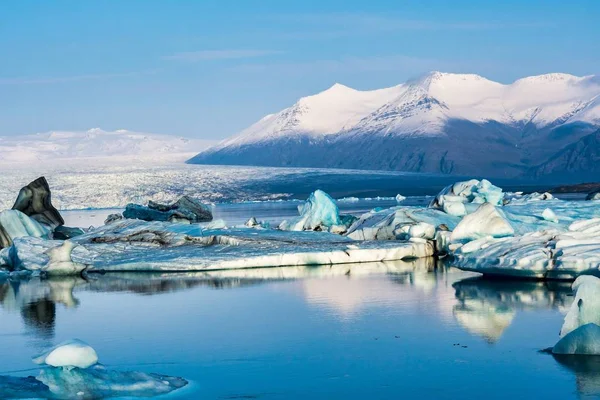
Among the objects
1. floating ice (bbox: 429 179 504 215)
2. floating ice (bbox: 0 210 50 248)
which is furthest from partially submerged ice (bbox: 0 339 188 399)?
floating ice (bbox: 429 179 504 215)

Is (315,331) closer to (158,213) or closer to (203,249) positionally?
(203,249)

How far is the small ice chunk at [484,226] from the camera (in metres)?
16.9

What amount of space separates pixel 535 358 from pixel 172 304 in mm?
5589

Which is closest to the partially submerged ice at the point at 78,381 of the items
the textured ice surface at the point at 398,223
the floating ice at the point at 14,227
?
the textured ice surface at the point at 398,223

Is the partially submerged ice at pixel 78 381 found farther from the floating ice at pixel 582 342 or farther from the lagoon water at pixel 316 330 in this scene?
the floating ice at pixel 582 342

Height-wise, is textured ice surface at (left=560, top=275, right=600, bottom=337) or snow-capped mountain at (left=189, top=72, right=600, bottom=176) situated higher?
snow-capped mountain at (left=189, top=72, right=600, bottom=176)

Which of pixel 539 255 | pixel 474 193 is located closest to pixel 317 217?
pixel 474 193

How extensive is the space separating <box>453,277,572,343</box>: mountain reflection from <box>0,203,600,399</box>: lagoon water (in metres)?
0.02

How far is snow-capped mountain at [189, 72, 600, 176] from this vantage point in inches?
5207

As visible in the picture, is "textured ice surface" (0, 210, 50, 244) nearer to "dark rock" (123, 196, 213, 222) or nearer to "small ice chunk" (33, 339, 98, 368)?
"dark rock" (123, 196, 213, 222)

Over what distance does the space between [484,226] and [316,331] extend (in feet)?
24.8

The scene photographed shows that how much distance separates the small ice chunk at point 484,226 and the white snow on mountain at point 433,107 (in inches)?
4891

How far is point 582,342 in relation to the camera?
27.7 ft

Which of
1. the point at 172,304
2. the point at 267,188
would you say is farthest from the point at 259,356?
the point at 267,188
